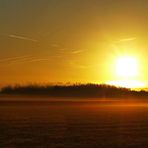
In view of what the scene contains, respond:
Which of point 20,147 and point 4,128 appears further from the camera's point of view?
point 4,128

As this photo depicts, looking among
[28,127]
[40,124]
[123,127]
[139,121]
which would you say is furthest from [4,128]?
[139,121]

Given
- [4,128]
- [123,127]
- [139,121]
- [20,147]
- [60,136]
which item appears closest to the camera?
[20,147]

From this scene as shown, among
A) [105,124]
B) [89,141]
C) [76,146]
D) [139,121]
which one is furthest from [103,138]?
[139,121]

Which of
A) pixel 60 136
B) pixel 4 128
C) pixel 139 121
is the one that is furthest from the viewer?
pixel 139 121

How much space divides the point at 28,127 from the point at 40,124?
1.90 metres

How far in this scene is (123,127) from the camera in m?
26.7

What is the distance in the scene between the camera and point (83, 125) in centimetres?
2742

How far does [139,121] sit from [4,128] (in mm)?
9623

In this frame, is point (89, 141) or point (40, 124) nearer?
point (89, 141)

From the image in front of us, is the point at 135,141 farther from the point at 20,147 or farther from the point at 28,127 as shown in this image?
the point at 28,127

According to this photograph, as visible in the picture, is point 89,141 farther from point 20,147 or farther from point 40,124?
point 40,124

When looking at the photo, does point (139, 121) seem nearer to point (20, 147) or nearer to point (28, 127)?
point (28, 127)

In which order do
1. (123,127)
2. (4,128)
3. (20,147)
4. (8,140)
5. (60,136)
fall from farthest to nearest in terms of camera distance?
(123,127)
(4,128)
(60,136)
(8,140)
(20,147)

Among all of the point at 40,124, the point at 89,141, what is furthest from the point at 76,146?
the point at 40,124
